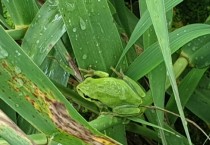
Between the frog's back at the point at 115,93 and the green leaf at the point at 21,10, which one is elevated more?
the green leaf at the point at 21,10

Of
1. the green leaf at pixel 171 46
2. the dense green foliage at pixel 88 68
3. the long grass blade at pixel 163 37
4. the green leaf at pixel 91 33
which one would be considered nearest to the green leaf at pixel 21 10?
the dense green foliage at pixel 88 68

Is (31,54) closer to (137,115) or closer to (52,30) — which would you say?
(52,30)

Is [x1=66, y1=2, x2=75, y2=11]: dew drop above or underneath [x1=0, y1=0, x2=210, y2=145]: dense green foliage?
above

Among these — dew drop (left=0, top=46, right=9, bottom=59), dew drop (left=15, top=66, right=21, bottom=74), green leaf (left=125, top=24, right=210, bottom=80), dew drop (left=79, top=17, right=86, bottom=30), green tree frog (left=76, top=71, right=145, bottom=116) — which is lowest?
green tree frog (left=76, top=71, right=145, bottom=116)

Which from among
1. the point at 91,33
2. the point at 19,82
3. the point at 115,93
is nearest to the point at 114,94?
the point at 115,93

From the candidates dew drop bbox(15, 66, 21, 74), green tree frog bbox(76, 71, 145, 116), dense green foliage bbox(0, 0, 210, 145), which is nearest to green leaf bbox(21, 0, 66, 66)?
dense green foliage bbox(0, 0, 210, 145)

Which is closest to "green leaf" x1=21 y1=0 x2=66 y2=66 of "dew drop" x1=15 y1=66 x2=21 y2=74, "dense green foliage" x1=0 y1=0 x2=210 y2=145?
"dense green foliage" x1=0 y1=0 x2=210 y2=145

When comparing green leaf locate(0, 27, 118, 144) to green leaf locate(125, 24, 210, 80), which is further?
green leaf locate(125, 24, 210, 80)

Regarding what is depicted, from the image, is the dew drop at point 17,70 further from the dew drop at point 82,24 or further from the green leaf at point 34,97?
the dew drop at point 82,24

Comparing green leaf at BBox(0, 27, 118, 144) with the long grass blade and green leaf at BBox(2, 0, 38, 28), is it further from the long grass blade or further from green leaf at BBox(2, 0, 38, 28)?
green leaf at BBox(2, 0, 38, 28)
